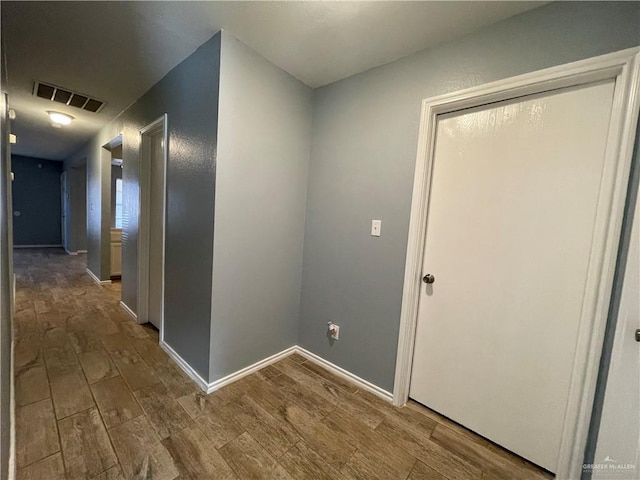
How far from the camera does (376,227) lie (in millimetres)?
1807

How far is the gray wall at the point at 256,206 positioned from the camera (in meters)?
1.69

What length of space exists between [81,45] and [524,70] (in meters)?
2.83

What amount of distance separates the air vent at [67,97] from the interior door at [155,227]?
37.8 inches

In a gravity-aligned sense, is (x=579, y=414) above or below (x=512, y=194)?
below

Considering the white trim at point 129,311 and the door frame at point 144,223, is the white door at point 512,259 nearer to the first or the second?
the door frame at point 144,223

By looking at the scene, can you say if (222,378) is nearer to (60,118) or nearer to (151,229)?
(151,229)

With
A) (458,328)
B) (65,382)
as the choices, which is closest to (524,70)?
(458,328)

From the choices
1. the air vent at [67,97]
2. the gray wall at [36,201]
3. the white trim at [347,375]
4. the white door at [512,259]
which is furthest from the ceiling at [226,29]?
the gray wall at [36,201]

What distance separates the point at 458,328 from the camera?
5.18 ft

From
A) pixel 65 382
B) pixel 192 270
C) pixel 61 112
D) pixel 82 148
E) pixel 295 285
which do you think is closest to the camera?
pixel 65 382

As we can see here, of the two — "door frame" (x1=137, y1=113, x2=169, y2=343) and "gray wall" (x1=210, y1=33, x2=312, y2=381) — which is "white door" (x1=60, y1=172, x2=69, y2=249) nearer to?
"door frame" (x1=137, y1=113, x2=169, y2=343)

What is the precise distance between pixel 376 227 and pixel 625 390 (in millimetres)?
1343

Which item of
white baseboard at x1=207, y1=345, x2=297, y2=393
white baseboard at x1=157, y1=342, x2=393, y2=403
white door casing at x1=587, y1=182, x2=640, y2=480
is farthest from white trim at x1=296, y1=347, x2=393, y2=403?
white door casing at x1=587, y1=182, x2=640, y2=480

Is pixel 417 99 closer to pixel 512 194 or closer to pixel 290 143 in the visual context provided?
pixel 512 194
